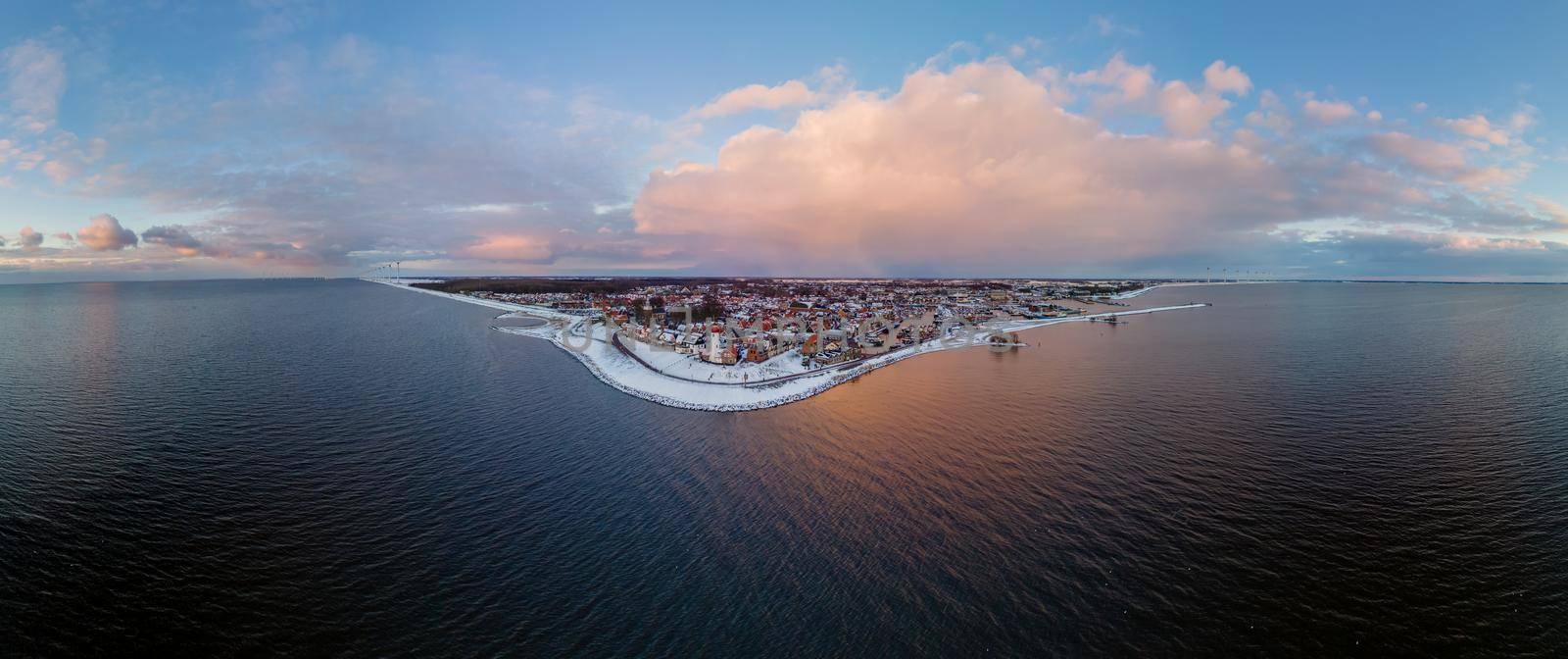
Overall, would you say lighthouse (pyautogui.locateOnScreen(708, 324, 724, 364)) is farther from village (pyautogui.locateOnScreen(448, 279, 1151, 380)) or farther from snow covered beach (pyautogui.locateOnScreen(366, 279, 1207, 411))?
snow covered beach (pyautogui.locateOnScreen(366, 279, 1207, 411))

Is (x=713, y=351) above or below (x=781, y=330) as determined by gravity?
below

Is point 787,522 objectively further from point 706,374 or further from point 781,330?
point 781,330

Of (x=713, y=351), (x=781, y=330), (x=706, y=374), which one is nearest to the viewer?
(x=706, y=374)

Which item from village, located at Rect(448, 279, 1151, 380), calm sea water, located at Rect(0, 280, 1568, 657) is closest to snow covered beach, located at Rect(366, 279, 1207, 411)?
village, located at Rect(448, 279, 1151, 380)

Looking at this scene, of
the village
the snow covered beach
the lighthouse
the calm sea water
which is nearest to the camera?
the calm sea water

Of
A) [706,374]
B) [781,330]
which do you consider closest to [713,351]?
[706,374]

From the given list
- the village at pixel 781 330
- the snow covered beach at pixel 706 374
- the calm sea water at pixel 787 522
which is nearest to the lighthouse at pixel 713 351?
the village at pixel 781 330

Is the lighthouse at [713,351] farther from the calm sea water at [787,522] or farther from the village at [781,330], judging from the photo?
the calm sea water at [787,522]

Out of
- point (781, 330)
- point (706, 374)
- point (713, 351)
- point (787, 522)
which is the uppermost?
point (781, 330)
